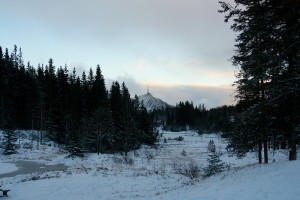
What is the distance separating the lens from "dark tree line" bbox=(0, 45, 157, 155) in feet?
210

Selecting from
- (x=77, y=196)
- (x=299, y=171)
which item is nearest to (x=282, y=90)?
(x=299, y=171)

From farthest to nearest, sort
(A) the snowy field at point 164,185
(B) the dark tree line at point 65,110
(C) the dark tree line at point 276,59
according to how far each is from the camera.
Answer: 1. (B) the dark tree line at point 65,110
2. (C) the dark tree line at point 276,59
3. (A) the snowy field at point 164,185

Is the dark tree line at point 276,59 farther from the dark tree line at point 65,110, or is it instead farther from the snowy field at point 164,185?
the dark tree line at point 65,110

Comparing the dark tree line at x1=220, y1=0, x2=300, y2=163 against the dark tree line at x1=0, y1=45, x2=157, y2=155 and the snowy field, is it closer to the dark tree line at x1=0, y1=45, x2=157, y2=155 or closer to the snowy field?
the snowy field

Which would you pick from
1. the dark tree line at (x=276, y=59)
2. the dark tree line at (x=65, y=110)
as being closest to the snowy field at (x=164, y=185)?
the dark tree line at (x=276, y=59)

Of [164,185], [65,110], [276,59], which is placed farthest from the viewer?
[65,110]

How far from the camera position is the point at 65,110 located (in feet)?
246

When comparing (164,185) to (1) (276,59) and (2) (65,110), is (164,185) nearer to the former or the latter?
(1) (276,59)

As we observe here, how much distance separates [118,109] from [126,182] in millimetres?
50142

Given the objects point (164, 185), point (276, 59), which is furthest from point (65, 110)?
point (276, 59)

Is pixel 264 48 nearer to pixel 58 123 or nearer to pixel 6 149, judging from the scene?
pixel 6 149

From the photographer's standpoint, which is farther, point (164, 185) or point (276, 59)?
point (164, 185)

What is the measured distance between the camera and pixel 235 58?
2166cm

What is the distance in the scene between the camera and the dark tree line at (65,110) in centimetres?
6397
